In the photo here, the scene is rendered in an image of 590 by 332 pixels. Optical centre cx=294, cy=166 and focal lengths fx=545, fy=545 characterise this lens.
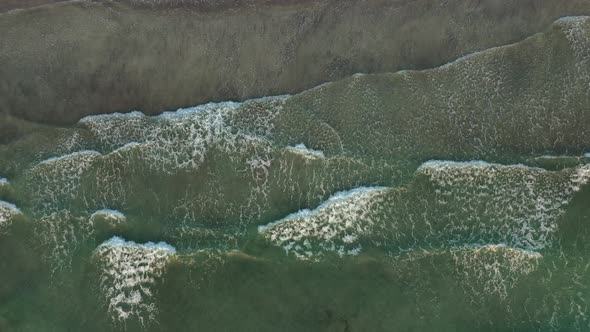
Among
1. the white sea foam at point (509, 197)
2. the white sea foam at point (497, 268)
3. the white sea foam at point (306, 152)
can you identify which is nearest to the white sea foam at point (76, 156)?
the white sea foam at point (306, 152)

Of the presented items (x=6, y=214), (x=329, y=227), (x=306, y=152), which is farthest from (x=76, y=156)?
(x=329, y=227)

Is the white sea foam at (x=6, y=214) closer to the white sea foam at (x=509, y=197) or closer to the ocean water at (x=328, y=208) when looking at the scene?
the ocean water at (x=328, y=208)

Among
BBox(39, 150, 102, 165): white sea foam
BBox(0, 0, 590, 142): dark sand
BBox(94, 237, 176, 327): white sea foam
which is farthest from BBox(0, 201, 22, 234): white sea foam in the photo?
BBox(0, 0, 590, 142): dark sand

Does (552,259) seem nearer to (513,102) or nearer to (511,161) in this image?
(511,161)

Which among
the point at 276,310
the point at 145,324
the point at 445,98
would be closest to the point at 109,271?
the point at 145,324

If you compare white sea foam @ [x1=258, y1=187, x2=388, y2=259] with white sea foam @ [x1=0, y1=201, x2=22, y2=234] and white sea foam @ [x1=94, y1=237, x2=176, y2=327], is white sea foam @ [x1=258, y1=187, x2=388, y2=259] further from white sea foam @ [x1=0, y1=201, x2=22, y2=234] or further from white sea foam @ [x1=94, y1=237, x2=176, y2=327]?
white sea foam @ [x1=0, y1=201, x2=22, y2=234]

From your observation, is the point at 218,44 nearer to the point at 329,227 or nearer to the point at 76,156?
the point at 76,156
